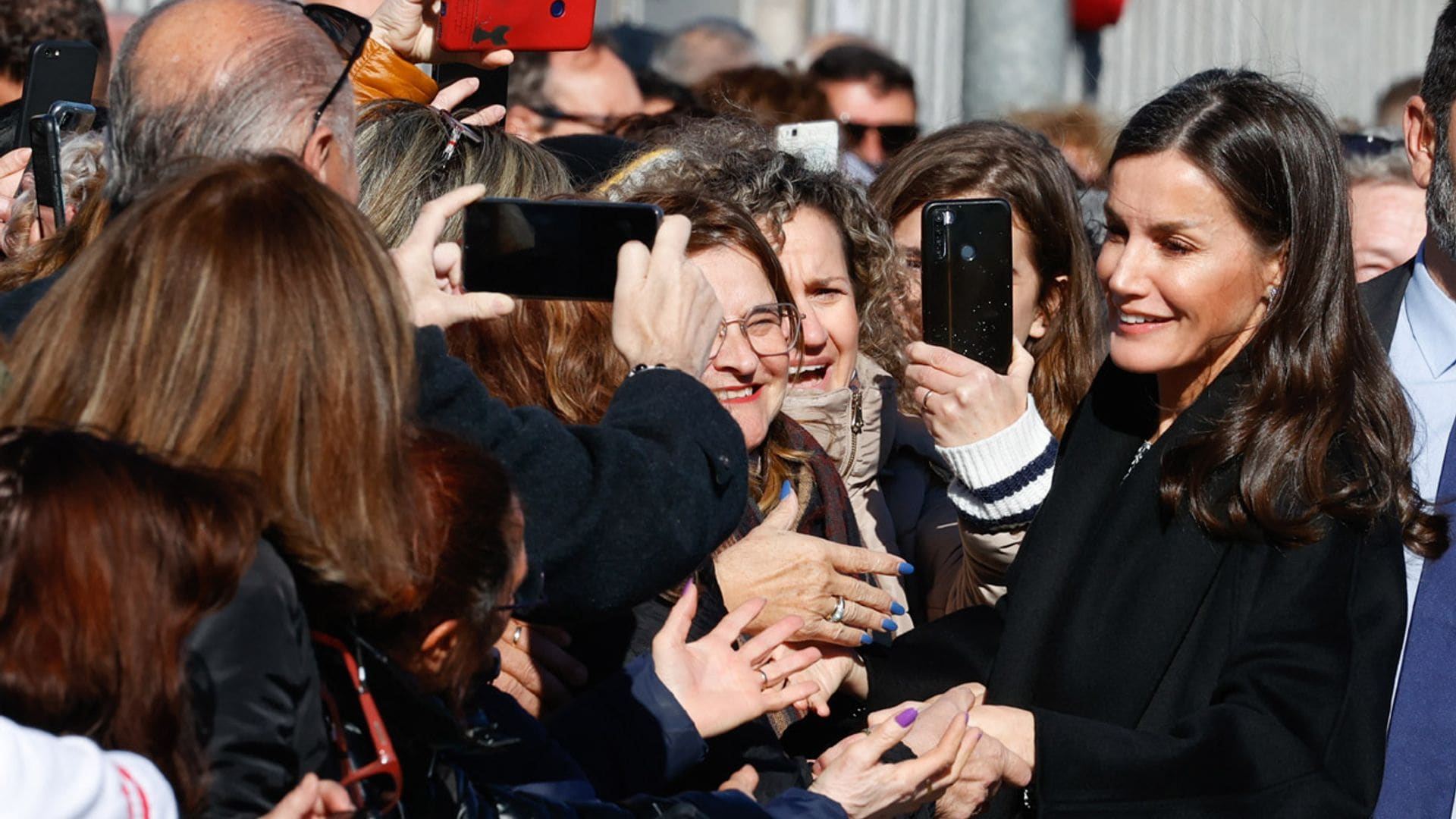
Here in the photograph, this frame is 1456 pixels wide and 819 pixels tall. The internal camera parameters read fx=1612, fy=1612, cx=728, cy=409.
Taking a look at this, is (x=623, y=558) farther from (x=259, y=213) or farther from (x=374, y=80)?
(x=374, y=80)

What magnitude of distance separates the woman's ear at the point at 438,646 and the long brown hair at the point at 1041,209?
6.39 feet

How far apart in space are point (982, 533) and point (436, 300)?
1.14 m

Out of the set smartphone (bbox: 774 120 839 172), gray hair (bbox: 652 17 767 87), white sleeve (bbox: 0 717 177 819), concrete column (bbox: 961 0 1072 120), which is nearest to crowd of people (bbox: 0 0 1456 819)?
white sleeve (bbox: 0 717 177 819)

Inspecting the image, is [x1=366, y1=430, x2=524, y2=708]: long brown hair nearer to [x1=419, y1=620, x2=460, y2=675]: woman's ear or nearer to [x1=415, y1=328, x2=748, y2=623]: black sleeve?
[x1=419, y1=620, x2=460, y2=675]: woman's ear

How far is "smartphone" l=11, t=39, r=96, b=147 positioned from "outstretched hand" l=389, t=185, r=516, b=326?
4.68 feet

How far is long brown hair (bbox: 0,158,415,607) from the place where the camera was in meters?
1.42

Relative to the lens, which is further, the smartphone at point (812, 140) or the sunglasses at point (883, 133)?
the sunglasses at point (883, 133)

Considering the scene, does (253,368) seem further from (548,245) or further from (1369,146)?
(1369,146)

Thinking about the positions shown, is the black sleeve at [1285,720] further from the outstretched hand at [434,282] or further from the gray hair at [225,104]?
the gray hair at [225,104]

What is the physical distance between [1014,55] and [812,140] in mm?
2663

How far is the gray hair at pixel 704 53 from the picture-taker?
653cm

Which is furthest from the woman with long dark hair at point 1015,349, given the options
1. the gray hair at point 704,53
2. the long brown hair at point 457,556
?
the gray hair at point 704,53

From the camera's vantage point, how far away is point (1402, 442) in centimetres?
231

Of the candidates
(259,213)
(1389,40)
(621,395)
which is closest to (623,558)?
(621,395)
